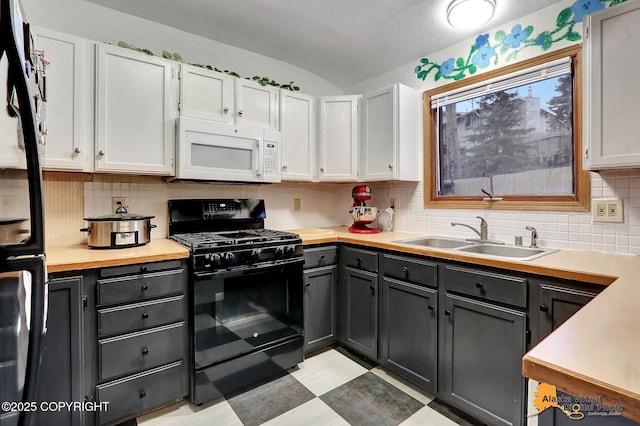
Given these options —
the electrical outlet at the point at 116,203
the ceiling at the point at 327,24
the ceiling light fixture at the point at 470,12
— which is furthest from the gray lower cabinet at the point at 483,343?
the electrical outlet at the point at 116,203

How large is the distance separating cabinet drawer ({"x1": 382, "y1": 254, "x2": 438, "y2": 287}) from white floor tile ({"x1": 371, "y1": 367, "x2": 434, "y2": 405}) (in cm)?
67

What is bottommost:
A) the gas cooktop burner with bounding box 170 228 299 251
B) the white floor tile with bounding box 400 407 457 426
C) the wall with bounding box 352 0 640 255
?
the white floor tile with bounding box 400 407 457 426

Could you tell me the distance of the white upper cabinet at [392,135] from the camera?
254 cm

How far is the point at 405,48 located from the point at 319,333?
2.30 m

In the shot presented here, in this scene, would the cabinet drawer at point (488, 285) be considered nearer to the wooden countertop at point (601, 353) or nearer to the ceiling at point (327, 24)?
the wooden countertop at point (601, 353)

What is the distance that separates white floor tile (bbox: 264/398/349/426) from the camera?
170 centimetres

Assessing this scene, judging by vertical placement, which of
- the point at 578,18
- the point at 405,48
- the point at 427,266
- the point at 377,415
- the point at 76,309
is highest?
the point at 405,48

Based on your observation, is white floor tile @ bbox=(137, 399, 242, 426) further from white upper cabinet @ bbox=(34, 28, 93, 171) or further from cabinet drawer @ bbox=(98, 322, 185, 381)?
white upper cabinet @ bbox=(34, 28, 93, 171)

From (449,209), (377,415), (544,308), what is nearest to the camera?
(544,308)

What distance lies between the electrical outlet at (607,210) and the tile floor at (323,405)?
51.8 inches

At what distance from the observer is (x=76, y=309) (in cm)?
149

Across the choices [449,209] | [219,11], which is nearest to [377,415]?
[449,209]

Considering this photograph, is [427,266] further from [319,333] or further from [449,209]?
[319,333]

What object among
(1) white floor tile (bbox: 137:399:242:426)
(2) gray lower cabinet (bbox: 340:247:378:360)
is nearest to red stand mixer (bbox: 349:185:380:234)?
(2) gray lower cabinet (bbox: 340:247:378:360)
